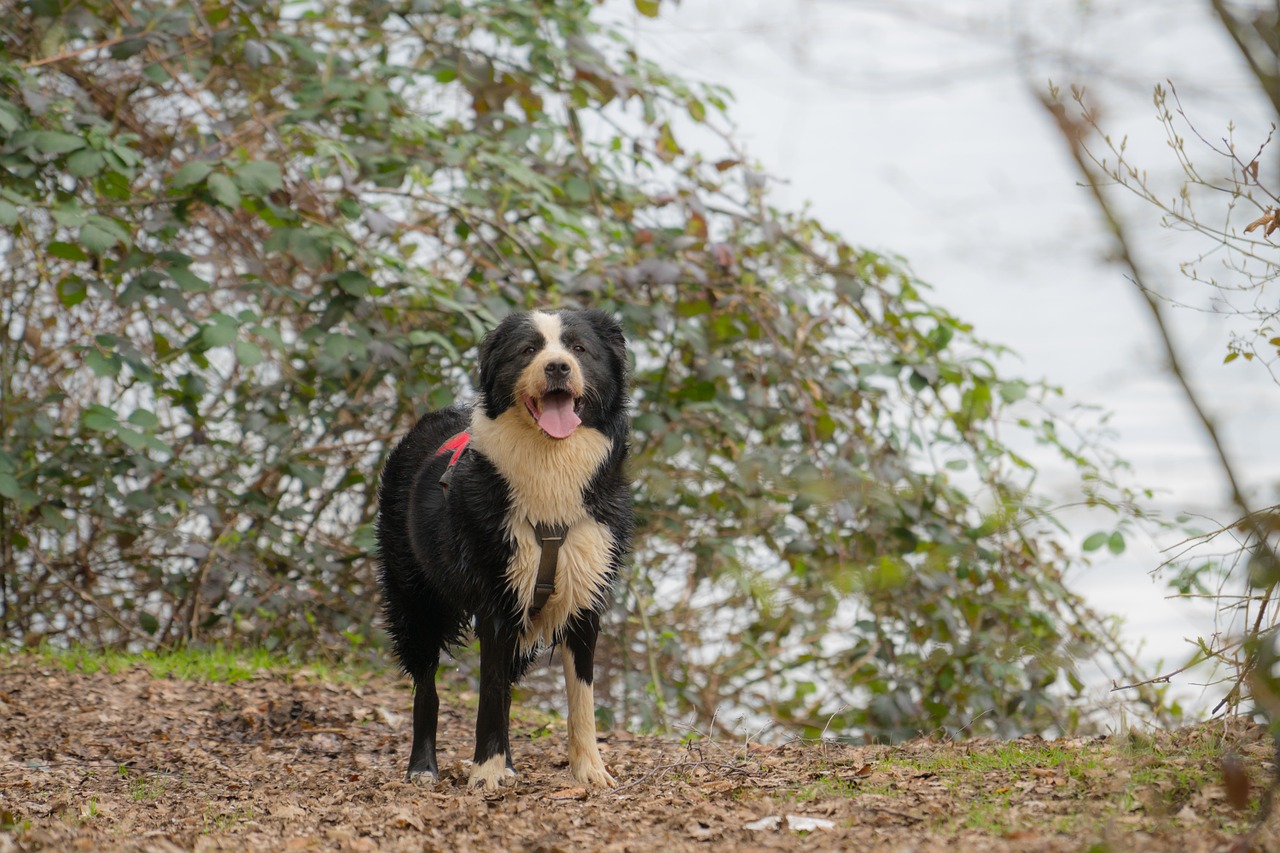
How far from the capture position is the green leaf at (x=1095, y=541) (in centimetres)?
575

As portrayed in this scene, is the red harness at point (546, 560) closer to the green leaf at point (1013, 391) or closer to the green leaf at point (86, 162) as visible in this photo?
the green leaf at point (1013, 391)

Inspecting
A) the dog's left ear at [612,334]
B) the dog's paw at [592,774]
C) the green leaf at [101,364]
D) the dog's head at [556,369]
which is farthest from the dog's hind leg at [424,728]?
the green leaf at [101,364]

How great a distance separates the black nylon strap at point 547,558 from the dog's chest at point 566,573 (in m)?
→ 0.02

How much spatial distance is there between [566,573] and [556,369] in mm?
760

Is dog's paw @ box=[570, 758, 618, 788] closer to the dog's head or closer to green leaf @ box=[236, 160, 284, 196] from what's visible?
the dog's head

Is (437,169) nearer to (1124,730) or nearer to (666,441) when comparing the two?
(666,441)

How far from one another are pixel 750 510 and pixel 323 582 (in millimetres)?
2491

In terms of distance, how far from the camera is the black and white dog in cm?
427

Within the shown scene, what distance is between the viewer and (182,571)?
696cm

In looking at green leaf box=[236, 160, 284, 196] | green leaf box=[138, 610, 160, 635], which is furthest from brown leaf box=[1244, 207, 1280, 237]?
green leaf box=[138, 610, 160, 635]

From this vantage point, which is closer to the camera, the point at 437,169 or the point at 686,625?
the point at 437,169

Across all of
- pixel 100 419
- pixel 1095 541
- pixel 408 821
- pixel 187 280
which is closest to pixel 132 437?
pixel 100 419

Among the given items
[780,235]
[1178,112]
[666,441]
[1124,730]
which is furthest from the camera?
[780,235]

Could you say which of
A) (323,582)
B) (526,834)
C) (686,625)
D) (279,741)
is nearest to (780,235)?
(686,625)
